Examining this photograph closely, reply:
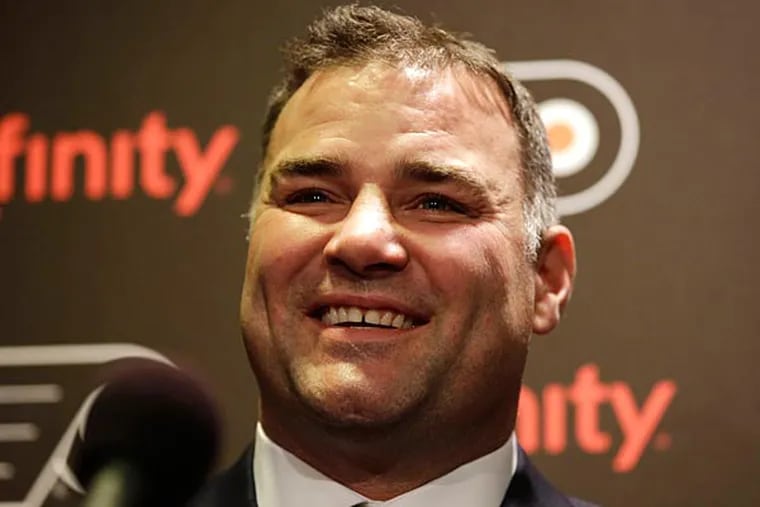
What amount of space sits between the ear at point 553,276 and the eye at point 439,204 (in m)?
0.13

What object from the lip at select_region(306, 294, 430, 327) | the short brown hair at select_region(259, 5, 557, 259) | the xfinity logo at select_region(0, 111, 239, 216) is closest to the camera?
the lip at select_region(306, 294, 430, 327)

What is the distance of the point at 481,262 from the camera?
102cm

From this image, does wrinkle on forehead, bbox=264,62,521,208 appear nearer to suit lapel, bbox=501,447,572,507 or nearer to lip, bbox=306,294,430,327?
lip, bbox=306,294,430,327

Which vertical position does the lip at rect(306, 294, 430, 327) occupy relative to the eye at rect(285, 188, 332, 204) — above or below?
below

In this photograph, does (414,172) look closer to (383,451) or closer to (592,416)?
(383,451)

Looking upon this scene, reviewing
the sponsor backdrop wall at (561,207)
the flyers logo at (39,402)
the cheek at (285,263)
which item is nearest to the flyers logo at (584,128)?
the sponsor backdrop wall at (561,207)

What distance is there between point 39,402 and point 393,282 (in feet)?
1.86

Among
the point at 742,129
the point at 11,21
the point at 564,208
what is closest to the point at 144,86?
the point at 11,21

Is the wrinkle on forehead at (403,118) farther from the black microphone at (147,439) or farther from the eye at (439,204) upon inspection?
the black microphone at (147,439)

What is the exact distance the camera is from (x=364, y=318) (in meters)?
0.99

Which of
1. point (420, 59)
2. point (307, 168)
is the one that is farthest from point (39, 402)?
point (420, 59)

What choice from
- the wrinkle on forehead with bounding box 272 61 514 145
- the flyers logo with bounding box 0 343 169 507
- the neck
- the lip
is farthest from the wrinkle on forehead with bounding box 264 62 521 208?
the flyers logo with bounding box 0 343 169 507

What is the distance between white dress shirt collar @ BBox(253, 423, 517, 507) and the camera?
1025mm

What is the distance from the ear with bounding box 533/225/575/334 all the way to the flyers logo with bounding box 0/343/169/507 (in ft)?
1.52
